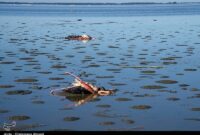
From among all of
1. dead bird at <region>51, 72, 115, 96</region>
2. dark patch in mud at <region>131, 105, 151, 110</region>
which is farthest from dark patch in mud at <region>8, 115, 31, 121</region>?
Result: dark patch in mud at <region>131, 105, 151, 110</region>

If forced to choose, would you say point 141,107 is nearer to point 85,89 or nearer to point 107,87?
point 85,89

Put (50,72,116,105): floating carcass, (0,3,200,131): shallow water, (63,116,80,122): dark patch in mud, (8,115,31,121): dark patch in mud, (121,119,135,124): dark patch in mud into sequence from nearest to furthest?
(121,119,135,124): dark patch in mud, (0,3,200,131): shallow water, (63,116,80,122): dark patch in mud, (8,115,31,121): dark patch in mud, (50,72,116,105): floating carcass

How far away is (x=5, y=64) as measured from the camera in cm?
2170

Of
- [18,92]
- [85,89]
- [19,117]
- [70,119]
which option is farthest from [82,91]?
[19,117]

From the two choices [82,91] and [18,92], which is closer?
[82,91]

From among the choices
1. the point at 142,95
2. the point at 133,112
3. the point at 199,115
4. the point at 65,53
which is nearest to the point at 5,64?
the point at 65,53

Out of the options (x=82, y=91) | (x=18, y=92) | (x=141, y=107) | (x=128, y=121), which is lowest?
(x=128, y=121)

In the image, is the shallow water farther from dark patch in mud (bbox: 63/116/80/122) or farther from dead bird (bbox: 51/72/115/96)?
dead bird (bbox: 51/72/115/96)

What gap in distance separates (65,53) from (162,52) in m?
6.69

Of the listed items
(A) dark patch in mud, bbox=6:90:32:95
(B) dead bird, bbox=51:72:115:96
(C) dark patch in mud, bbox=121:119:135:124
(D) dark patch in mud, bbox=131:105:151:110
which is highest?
(B) dead bird, bbox=51:72:115:96

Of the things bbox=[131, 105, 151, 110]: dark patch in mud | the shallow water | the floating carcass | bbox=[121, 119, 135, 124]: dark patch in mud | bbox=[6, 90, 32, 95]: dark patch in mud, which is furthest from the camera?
bbox=[6, 90, 32, 95]: dark patch in mud

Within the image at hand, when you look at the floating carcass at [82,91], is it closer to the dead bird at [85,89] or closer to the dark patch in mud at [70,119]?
the dead bird at [85,89]

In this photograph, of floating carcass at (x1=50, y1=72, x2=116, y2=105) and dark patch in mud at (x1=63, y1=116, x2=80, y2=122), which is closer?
dark patch in mud at (x1=63, y1=116, x2=80, y2=122)

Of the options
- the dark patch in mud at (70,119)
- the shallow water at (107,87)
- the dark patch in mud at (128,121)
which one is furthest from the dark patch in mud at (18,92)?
the dark patch in mud at (128,121)
